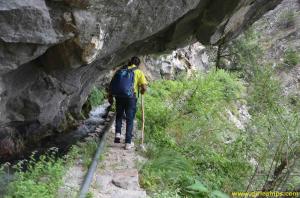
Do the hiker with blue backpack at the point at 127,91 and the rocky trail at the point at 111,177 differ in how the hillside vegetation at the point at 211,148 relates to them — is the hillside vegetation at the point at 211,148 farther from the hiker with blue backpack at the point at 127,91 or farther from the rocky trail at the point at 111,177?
the hiker with blue backpack at the point at 127,91

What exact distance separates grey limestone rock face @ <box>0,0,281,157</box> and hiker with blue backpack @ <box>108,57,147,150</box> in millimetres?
678

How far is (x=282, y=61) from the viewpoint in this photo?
98.9 feet

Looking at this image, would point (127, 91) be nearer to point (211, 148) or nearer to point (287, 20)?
point (211, 148)

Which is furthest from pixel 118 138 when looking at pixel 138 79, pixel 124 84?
pixel 138 79

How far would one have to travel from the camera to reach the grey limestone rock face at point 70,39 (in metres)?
6.13

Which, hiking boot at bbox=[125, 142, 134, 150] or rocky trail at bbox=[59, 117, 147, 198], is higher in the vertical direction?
hiking boot at bbox=[125, 142, 134, 150]

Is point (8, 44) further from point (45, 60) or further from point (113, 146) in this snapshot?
point (113, 146)

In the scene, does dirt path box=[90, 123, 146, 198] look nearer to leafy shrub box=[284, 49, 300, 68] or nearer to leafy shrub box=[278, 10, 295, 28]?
leafy shrub box=[284, 49, 300, 68]

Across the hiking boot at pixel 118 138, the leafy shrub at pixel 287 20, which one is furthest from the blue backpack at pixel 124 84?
the leafy shrub at pixel 287 20

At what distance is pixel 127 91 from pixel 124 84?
0.55 ft

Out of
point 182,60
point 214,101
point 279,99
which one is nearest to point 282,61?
point 182,60

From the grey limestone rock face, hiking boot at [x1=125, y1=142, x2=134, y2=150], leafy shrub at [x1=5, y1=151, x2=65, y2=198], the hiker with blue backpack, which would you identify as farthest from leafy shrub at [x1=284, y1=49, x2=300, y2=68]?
leafy shrub at [x1=5, y1=151, x2=65, y2=198]

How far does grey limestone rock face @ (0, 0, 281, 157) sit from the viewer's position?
6129 mm

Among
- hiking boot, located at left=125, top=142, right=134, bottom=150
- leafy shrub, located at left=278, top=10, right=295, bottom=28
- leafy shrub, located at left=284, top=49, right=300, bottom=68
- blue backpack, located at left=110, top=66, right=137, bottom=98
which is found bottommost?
hiking boot, located at left=125, top=142, right=134, bottom=150
